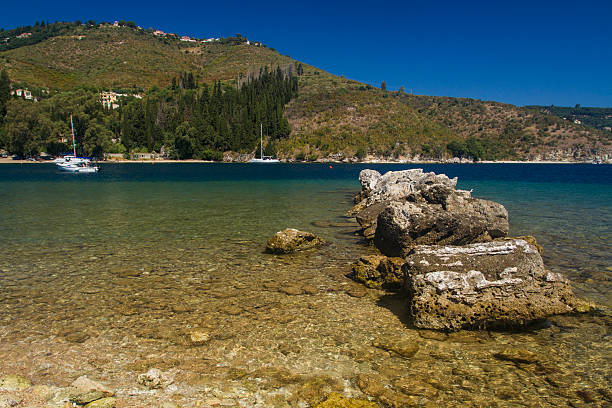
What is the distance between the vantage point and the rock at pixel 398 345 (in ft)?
20.0

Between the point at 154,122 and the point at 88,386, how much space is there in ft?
485

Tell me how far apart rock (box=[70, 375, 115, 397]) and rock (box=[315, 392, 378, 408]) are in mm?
2826

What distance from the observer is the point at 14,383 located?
4883 millimetres

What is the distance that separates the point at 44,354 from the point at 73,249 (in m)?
7.92

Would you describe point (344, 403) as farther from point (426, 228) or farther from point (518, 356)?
point (426, 228)

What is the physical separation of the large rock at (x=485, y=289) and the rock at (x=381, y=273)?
52.4 inches

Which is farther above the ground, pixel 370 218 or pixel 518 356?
pixel 370 218

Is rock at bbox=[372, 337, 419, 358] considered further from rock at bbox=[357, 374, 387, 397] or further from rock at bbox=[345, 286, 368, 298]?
rock at bbox=[345, 286, 368, 298]

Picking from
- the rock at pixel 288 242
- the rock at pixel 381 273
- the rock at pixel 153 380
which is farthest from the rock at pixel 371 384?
the rock at pixel 288 242

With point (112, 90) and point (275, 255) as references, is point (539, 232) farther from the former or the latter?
point (112, 90)

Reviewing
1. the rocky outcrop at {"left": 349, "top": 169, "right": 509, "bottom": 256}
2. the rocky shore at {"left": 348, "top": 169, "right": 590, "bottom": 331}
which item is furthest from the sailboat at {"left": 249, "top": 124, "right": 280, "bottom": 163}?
the rocky shore at {"left": 348, "top": 169, "right": 590, "bottom": 331}

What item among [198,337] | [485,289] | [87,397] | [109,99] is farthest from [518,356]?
[109,99]

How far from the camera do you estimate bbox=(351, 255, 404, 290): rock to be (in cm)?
904

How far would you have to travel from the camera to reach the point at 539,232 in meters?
15.8
